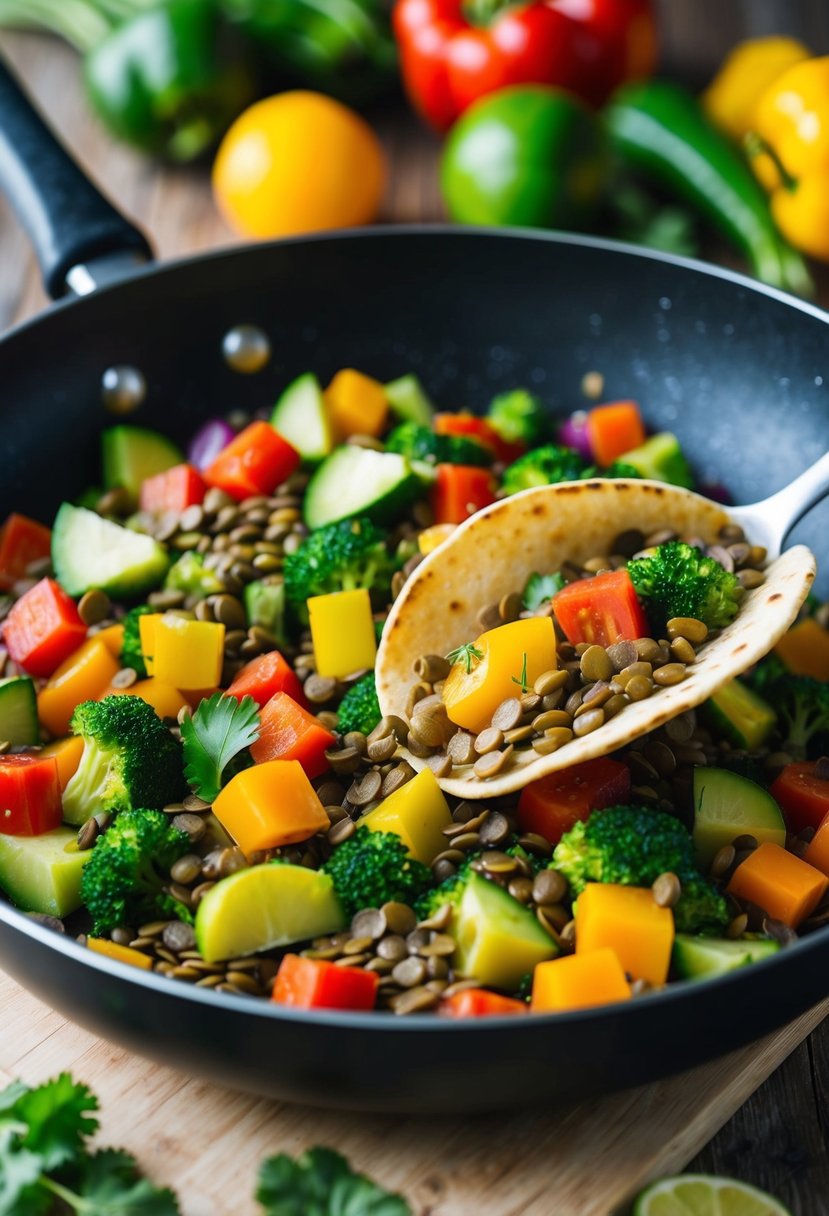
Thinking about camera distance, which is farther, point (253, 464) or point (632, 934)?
point (253, 464)

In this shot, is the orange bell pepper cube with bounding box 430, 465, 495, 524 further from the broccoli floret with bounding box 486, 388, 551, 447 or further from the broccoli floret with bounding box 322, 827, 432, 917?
the broccoli floret with bounding box 322, 827, 432, 917

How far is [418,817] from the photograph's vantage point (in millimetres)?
2336

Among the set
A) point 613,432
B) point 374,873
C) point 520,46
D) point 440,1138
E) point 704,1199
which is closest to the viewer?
point 704,1199

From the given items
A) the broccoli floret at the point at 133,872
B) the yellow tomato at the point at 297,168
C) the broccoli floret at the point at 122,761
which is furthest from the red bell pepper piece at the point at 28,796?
the yellow tomato at the point at 297,168

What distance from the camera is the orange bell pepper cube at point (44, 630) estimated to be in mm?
2828

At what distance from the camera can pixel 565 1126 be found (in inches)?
82.4

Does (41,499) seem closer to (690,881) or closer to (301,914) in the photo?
(301,914)

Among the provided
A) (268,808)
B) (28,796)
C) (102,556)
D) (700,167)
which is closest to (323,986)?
(268,808)

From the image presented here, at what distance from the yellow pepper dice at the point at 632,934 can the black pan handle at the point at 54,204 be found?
222cm

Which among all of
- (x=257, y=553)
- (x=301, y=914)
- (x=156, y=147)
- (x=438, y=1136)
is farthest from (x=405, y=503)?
(x=156, y=147)

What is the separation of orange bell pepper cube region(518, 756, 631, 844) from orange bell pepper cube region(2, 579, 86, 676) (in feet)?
3.72

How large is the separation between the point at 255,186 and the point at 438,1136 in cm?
321

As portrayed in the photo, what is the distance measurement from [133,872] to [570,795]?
31.8 inches

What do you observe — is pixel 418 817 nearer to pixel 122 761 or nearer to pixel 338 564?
pixel 122 761
